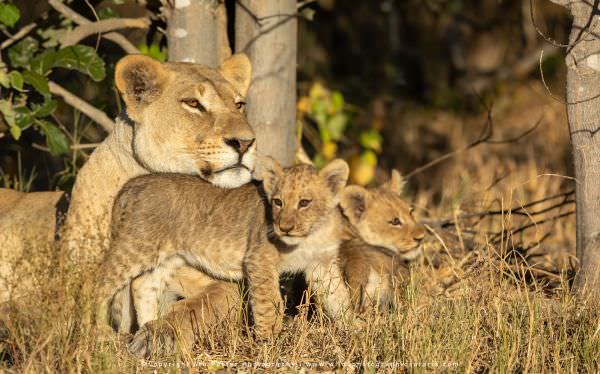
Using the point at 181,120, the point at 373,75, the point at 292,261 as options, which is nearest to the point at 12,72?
the point at 181,120

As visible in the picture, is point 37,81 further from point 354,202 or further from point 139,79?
point 354,202

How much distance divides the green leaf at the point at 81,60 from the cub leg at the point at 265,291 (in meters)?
1.92

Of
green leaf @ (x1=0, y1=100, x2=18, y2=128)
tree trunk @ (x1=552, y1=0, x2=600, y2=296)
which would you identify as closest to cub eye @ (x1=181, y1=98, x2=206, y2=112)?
green leaf @ (x1=0, y1=100, x2=18, y2=128)

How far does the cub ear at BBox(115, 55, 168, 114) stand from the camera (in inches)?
212

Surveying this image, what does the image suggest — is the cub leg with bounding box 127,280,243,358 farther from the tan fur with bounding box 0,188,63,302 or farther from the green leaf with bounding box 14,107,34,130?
the green leaf with bounding box 14,107,34,130

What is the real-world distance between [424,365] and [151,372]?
1.23 m

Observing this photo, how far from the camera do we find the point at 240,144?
206 inches

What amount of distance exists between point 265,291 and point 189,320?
0.47 metres

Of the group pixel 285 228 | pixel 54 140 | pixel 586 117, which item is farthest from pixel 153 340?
pixel 586 117

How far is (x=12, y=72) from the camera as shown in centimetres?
612

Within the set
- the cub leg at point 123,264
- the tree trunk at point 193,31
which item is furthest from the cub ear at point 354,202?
the tree trunk at point 193,31

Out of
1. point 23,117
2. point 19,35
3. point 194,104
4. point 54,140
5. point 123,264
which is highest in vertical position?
point 19,35

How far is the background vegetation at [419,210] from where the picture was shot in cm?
458

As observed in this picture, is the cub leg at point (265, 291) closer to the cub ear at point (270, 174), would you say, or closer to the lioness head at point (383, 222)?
the cub ear at point (270, 174)
